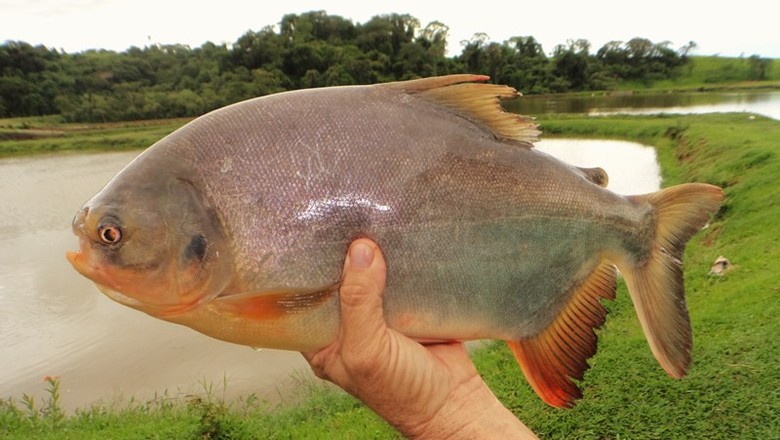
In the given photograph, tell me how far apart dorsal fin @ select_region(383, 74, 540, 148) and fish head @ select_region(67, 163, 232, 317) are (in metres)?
0.77

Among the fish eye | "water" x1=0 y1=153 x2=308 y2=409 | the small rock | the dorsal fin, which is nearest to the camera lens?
the fish eye

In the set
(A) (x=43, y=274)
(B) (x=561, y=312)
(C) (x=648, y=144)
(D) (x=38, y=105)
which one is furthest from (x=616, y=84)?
(B) (x=561, y=312)

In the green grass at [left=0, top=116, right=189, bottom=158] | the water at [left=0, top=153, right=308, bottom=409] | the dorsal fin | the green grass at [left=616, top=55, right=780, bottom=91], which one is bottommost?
the water at [left=0, top=153, right=308, bottom=409]

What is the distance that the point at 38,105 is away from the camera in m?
49.6

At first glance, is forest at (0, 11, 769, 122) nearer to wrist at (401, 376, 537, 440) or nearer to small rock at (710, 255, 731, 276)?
small rock at (710, 255, 731, 276)

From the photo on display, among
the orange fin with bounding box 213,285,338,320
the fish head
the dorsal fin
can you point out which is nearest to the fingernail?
the orange fin with bounding box 213,285,338,320

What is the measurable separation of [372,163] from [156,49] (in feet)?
217

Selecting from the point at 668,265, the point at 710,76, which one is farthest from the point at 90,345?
the point at 710,76

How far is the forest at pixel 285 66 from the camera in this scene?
→ 48312 mm

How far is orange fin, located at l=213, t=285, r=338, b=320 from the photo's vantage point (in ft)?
5.20

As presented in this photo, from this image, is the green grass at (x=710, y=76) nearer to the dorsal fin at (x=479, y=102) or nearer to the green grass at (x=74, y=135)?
the green grass at (x=74, y=135)

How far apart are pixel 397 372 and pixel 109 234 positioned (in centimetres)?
97

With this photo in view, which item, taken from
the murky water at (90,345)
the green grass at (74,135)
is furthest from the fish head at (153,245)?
the green grass at (74,135)

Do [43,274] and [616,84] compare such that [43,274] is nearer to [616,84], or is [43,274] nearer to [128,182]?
[128,182]
